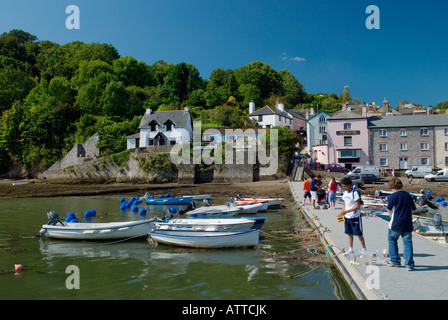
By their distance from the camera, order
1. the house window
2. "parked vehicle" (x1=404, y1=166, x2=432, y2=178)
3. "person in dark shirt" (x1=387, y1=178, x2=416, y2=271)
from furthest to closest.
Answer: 1. the house window
2. "parked vehicle" (x1=404, y1=166, x2=432, y2=178)
3. "person in dark shirt" (x1=387, y1=178, x2=416, y2=271)

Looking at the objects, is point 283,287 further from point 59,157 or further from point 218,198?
point 59,157

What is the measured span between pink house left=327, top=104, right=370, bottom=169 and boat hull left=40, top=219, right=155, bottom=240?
38.7 m

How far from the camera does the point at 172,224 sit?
1413 cm

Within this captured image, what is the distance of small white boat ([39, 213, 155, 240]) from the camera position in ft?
48.4

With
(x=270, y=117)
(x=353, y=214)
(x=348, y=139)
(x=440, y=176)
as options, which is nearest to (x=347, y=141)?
(x=348, y=139)

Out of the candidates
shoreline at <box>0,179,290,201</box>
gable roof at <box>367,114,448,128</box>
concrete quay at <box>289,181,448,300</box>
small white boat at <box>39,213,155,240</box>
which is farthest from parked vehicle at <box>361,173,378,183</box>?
small white boat at <box>39,213,155,240</box>

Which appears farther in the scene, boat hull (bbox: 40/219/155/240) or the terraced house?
the terraced house

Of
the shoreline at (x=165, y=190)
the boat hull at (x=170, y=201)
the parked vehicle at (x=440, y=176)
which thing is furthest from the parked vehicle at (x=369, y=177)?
the boat hull at (x=170, y=201)

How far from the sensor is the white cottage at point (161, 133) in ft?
170

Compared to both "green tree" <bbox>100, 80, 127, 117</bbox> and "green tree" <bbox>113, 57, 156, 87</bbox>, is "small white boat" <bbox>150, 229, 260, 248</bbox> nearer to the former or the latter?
"green tree" <bbox>100, 80, 127, 117</bbox>

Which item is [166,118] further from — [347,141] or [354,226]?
[354,226]

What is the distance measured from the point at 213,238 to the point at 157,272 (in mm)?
2948
